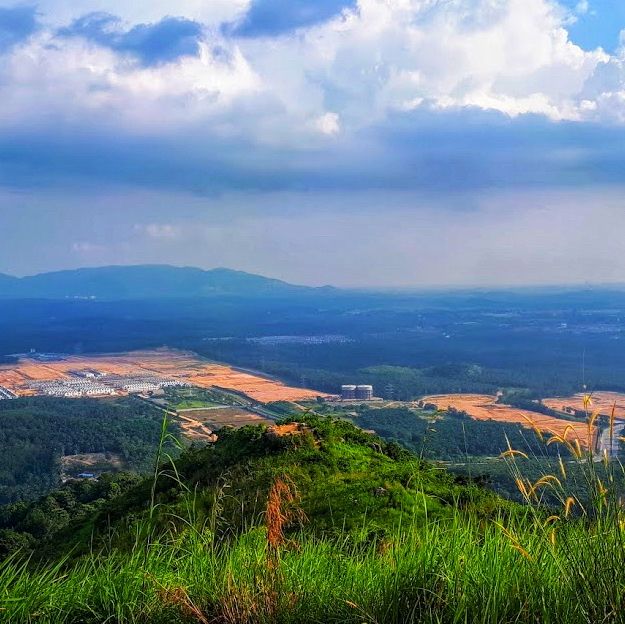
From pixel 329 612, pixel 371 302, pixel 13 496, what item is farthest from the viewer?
pixel 371 302

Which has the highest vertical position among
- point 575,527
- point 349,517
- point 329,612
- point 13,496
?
point 575,527

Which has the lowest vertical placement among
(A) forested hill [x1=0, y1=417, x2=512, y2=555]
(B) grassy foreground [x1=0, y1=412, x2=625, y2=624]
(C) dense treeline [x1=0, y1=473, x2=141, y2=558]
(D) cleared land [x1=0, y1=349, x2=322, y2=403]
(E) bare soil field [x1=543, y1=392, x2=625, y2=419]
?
(D) cleared land [x1=0, y1=349, x2=322, y2=403]

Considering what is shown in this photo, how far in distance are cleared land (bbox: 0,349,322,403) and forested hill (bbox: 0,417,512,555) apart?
2809cm

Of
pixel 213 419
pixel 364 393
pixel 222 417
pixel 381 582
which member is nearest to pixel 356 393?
pixel 364 393

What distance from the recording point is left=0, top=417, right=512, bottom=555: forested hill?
6516 millimetres

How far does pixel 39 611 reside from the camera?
10.2 feet

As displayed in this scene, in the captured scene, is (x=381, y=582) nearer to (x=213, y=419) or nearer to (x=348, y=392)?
(x=213, y=419)

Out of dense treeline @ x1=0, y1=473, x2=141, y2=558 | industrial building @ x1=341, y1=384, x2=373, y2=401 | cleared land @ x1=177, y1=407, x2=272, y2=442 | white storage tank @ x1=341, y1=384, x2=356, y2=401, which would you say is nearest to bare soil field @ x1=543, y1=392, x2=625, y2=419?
dense treeline @ x1=0, y1=473, x2=141, y2=558

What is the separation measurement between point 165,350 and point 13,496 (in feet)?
163

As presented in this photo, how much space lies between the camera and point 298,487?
7.80 metres

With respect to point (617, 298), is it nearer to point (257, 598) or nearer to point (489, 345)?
point (489, 345)

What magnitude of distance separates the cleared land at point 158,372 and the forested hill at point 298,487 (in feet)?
92.2

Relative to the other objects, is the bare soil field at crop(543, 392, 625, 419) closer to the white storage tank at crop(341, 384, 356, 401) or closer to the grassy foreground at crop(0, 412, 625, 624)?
the grassy foreground at crop(0, 412, 625, 624)

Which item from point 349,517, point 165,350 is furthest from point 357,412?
point 165,350
